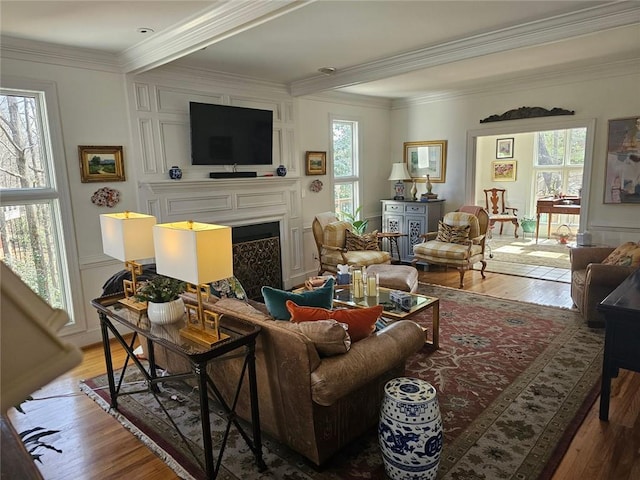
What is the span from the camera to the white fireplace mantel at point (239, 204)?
429cm

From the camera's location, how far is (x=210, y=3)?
9.02ft

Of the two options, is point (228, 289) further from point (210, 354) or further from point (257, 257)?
point (257, 257)

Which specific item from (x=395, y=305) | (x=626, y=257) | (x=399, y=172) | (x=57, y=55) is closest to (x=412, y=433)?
(x=395, y=305)

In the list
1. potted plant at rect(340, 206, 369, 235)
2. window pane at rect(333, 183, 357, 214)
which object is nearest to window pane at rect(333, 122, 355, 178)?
window pane at rect(333, 183, 357, 214)

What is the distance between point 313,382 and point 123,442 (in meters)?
1.37

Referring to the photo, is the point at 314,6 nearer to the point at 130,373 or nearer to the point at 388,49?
the point at 388,49

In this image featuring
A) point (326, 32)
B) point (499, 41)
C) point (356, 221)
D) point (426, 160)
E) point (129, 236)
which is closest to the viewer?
point (129, 236)

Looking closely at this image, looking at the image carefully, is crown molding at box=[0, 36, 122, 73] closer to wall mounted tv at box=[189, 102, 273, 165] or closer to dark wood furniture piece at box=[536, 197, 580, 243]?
wall mounted tv at box=[189, 102, 273, 165]

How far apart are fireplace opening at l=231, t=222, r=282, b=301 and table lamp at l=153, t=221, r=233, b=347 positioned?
8.74 ft

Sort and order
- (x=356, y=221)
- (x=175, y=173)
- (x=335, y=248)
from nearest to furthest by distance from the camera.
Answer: (x=175, y=173), (x=335, y=248), (x=356, y=221)

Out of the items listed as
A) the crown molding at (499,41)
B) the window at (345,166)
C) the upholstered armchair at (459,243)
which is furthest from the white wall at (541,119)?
the crown molding at (499,41)

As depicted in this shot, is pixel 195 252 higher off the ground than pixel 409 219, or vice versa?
pixel 195 252

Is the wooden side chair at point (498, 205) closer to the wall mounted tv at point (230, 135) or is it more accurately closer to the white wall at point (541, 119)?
the white wall at point (541, 119)

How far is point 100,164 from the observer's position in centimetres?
386
